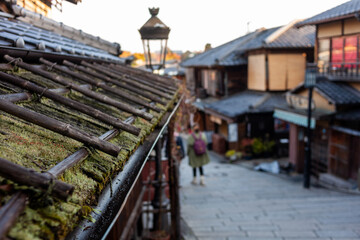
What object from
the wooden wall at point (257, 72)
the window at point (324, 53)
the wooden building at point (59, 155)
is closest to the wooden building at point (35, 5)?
the wooden building at point (59, 155)

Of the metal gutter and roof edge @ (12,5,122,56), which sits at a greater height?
roof edge @ (12,5,122,56)

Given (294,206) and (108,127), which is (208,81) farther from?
(108,127)

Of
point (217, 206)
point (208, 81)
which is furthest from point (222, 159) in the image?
point (217, 206)

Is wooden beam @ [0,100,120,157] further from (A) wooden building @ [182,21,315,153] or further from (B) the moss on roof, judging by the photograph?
(A) wooden building @ [182,21,315,153]

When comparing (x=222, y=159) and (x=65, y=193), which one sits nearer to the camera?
(x=65, y=193)

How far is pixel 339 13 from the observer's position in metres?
12.3


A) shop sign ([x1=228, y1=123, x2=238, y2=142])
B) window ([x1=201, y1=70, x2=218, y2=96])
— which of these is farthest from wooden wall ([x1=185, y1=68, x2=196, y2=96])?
shop sign ([x1=228, y1=123, x2=238, y2=142])

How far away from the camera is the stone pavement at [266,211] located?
711 cm

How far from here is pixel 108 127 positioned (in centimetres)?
222

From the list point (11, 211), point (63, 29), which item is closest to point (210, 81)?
point (63, 29)

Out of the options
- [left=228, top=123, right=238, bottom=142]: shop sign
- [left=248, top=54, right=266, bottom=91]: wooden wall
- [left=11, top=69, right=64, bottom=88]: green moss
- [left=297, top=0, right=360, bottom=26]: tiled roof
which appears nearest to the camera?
[left=11, top=69, right=64, bottom=88]: green moss

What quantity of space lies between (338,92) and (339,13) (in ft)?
10.1

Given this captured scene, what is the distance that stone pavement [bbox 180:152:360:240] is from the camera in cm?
711

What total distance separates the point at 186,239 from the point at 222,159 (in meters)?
12.6
